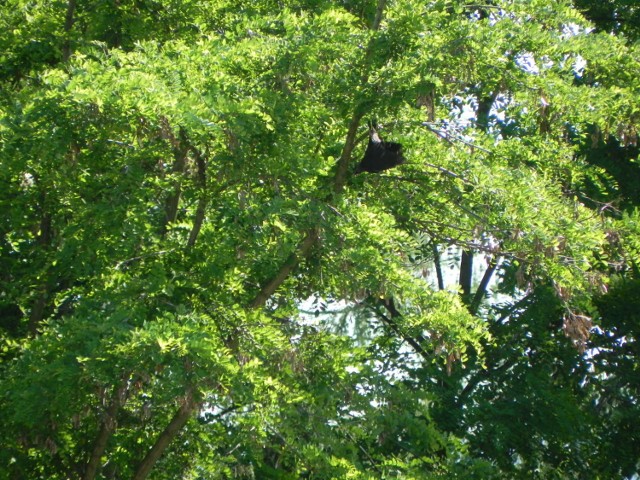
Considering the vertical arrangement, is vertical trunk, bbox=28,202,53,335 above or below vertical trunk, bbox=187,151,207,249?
above

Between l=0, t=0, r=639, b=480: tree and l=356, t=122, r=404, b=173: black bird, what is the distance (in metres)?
0.11

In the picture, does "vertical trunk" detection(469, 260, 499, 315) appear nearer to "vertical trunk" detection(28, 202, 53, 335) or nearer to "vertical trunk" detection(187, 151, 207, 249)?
"vertical trunk" detection(28, 202, 53, 335)

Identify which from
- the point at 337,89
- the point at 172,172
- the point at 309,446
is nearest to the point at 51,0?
the point at 172,172

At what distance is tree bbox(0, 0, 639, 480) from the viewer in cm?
693

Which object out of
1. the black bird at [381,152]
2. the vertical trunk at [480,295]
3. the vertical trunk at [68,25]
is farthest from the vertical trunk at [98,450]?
the vertical trunk at [480,295]

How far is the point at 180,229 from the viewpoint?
833cm

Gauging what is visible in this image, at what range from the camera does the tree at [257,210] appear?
6.93m

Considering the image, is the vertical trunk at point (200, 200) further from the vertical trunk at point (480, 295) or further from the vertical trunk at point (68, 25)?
the vertical trunk at point (480, 295)

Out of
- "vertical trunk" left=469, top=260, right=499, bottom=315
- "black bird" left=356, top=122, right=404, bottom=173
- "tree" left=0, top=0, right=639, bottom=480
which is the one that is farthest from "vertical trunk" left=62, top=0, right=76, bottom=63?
"vertical trunk" left=469, top=260, right=499, bottom=315

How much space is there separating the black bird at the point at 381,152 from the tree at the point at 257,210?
107 mm

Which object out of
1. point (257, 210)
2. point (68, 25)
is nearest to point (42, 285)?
point (68, 25)

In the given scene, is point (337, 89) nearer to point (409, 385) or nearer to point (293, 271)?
point (293, 271)

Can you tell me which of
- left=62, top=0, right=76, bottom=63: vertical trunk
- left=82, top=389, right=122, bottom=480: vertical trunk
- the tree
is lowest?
left=82, top=389, right=122, bottom=480: vertical trunk

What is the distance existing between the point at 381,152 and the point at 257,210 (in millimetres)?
1394
